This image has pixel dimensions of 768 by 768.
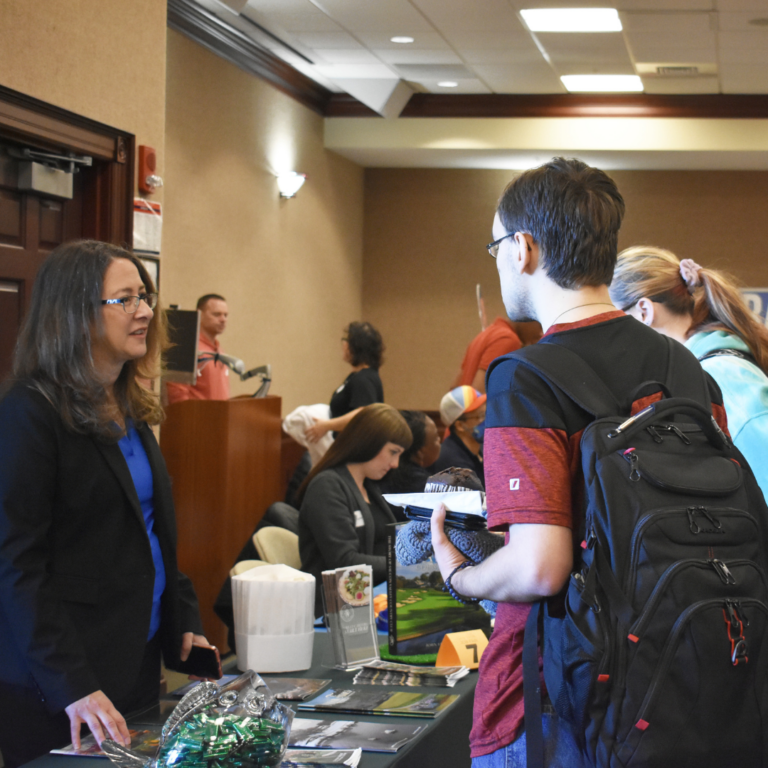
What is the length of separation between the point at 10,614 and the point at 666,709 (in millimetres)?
1128

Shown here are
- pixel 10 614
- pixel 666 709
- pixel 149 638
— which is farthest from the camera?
pixel 149 638

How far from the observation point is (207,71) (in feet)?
18.9

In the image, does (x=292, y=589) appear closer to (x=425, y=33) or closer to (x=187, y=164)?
(x=187, y=164)

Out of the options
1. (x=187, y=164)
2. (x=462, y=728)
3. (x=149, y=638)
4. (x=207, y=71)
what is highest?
(x=207, y=71)

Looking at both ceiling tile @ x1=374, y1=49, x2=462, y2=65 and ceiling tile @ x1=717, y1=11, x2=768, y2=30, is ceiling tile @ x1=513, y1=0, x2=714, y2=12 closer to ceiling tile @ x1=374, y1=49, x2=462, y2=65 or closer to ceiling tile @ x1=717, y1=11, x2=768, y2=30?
ceiling tile @ x1=717, y1=11, x2=768, y2=30

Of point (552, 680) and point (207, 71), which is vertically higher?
point (207, 71)

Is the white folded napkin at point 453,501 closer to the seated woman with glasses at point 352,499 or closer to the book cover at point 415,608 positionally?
the book cover at point 415,608

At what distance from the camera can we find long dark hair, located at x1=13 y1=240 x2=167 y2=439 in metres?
1.74

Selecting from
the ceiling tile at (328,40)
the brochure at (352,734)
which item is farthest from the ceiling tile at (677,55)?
the brochure at (352,734)

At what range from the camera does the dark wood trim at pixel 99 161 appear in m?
3.06

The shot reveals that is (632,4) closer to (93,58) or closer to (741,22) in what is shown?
(741,22)

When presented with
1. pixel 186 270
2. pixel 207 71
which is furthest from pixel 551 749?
pixel 207 71

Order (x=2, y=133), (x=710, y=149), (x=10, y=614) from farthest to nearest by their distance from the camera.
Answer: (x=710, y=149) → (x=2, y=133) → (x=10, y=614)

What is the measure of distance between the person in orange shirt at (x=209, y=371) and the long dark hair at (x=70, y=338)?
2.53m
